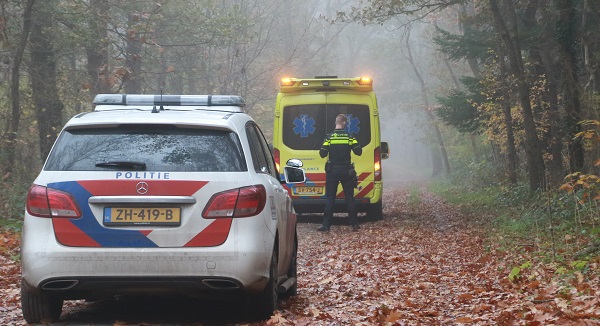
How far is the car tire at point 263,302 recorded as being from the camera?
7.36 meters

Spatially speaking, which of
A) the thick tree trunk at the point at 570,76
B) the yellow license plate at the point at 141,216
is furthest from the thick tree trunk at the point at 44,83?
the yellow license plate at the point at 141,216

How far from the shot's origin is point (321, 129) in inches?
776

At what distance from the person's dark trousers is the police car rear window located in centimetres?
1050

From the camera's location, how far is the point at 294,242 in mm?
9320

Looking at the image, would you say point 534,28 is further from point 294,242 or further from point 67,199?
point 67,199

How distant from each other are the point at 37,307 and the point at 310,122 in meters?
12.8

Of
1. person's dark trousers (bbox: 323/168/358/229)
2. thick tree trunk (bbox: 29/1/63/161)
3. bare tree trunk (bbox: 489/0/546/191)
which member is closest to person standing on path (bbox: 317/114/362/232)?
person's dark trousers (bbox: 323/168/358/229)

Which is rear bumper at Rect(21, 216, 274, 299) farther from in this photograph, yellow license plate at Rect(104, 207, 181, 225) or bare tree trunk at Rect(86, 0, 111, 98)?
bare tree trunk at Rect(86, 0, 111, 98)

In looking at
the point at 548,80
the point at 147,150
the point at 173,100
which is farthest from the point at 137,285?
the point at 548,80

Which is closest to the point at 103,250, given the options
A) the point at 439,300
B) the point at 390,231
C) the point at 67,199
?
the point at 67,199

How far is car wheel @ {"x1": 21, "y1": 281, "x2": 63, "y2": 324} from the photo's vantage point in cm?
721

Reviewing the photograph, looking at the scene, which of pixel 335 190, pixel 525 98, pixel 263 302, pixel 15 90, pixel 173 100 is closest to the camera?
pixel 263 302

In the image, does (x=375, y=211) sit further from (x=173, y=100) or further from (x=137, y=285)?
(x=137, y=285)

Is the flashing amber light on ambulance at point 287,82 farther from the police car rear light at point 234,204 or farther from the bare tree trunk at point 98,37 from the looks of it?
the police car rear light at point 234,204
